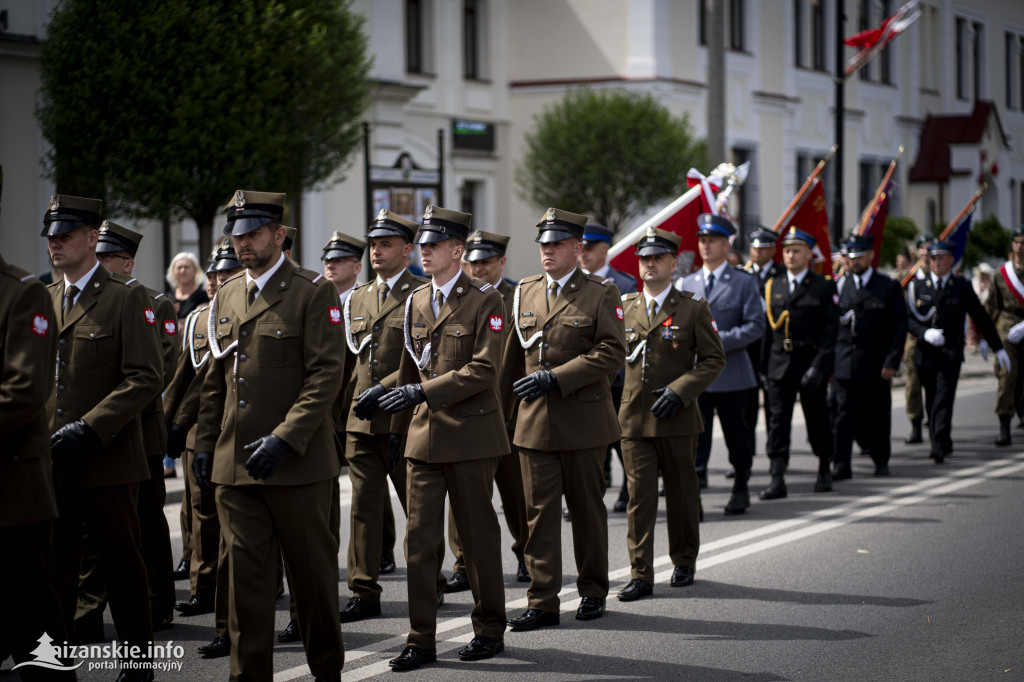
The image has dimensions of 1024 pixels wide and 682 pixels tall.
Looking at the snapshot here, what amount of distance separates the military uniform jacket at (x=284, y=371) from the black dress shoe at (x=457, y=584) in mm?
2332

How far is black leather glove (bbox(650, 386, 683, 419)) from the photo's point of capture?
7363mm

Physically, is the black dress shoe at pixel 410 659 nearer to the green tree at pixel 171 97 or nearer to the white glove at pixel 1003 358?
the white glove at pixel 1003 358

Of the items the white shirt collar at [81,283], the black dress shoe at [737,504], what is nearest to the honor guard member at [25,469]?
the white shirt collar at [81,283]

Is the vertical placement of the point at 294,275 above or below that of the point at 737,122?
below

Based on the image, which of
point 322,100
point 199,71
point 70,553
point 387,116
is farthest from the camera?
point 387,116

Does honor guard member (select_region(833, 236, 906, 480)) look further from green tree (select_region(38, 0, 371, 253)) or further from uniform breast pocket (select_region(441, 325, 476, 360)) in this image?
green tree (select_region(38, 0, 371, 253))

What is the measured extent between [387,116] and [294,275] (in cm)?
2134

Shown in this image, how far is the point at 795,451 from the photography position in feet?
43.9

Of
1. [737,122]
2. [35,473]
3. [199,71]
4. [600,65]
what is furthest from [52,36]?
[737,122]

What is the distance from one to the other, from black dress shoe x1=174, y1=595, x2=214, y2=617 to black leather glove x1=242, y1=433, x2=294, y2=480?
2241 mm

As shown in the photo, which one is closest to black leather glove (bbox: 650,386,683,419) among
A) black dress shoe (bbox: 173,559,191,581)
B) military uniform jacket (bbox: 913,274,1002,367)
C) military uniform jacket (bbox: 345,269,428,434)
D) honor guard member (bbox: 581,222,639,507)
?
honor guard member (bbox: 581,222,639,507)

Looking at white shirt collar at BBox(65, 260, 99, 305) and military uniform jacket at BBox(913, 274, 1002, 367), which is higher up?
white shirt collar at BBox(65, 260, 99, 305)

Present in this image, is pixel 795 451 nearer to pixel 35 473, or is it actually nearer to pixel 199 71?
pixel 199 71

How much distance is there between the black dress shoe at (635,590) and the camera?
7.13 metres
